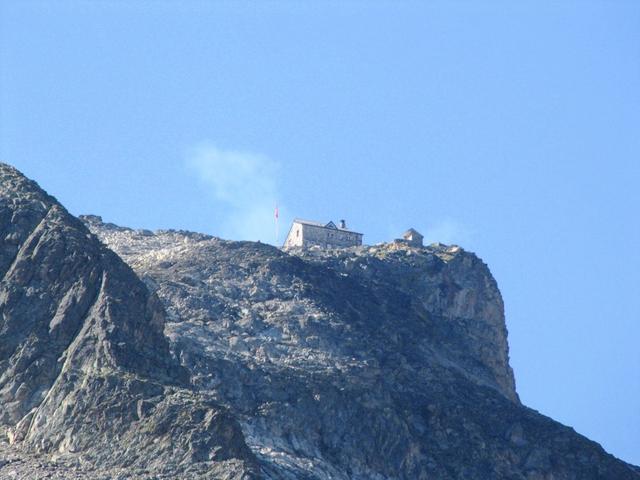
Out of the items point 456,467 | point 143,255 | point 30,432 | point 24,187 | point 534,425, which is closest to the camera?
point 30,432

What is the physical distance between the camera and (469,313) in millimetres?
191375

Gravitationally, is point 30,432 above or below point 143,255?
below

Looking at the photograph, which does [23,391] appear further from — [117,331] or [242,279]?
[242,279]

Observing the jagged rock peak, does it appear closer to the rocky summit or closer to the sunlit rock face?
the rocky summit

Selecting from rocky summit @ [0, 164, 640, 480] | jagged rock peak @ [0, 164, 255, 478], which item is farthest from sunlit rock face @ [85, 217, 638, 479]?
jagged rock peak @ [0, 164, 255, 478]

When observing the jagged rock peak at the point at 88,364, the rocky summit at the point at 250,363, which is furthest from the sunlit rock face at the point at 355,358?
the jagged rock peak at the point at 88,364

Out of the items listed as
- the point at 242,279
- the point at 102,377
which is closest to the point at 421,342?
the point at 242,279

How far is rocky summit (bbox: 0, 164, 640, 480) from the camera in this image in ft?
417

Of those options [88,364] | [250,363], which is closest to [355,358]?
[250,363]

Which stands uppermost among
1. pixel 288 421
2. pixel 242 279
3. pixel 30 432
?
pixel 242 279

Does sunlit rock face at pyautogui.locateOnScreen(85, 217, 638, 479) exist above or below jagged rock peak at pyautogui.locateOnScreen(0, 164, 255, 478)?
above

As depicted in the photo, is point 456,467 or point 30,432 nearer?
point 30,432

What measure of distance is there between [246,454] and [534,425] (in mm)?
43113

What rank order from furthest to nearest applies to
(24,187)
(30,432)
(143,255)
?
1. (143,255)
2. (24,187)
3. (30,432)
